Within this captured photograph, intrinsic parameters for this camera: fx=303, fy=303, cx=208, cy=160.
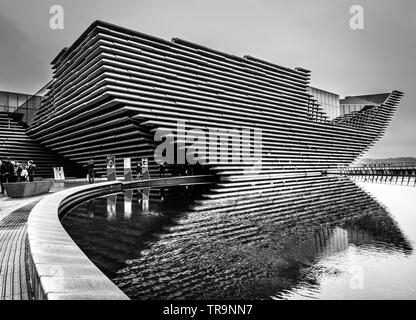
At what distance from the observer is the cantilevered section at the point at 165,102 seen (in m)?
17.5

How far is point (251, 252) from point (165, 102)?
48.7 ft

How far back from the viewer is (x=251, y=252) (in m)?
4.76

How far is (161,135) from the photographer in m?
17.7

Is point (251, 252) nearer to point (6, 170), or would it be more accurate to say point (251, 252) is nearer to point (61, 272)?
point (61, 272)

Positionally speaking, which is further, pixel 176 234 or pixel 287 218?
pixel 287 218

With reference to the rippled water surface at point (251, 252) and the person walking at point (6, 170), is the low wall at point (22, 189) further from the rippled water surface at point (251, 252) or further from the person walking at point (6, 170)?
the person walking at point (6, 170)

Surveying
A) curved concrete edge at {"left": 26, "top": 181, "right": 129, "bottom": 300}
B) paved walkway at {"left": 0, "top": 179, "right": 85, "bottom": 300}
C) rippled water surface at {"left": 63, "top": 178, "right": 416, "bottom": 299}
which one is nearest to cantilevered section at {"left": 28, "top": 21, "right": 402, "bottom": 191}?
rippled water surface at {"left": 63, "top": 178, "right": 416, "bottom": 299}

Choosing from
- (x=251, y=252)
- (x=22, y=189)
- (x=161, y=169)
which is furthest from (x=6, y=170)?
(x=251, y=252)

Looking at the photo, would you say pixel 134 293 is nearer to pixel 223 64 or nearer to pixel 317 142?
pixel 223 64

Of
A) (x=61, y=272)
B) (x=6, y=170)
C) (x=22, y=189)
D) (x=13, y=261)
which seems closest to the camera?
(x=61, y=272)

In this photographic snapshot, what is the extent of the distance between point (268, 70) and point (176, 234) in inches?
939

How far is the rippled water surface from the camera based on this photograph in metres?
3.34
